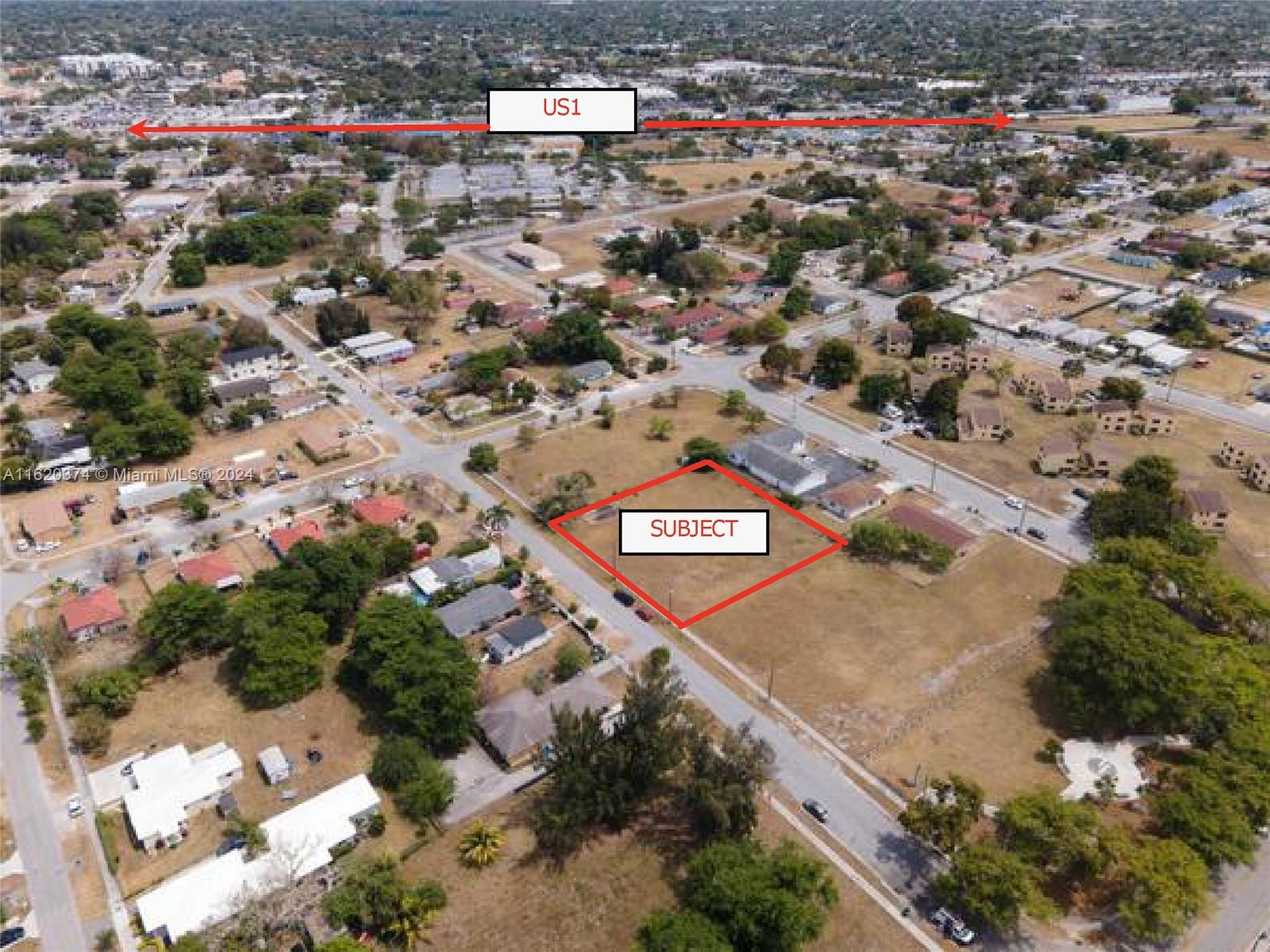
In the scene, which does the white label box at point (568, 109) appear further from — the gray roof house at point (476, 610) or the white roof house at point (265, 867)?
the white roof house at point (265, 867)

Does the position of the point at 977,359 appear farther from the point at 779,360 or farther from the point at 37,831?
the point at 37,831

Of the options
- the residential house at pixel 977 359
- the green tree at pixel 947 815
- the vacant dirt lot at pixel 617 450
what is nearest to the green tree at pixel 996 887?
the green tree at pixel 947 815

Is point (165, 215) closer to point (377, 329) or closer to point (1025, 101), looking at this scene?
point (377, 329)

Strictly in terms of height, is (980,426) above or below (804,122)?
below

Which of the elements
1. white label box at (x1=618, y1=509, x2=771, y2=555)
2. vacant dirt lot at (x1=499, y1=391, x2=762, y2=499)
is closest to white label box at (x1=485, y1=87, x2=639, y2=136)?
vacant dirt lot at (x1=499, y1=391, x2=762, y2=499)

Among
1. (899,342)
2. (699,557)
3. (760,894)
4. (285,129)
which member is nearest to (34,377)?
(699,557)

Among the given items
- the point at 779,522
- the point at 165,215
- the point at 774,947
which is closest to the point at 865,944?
the point at 774,947
